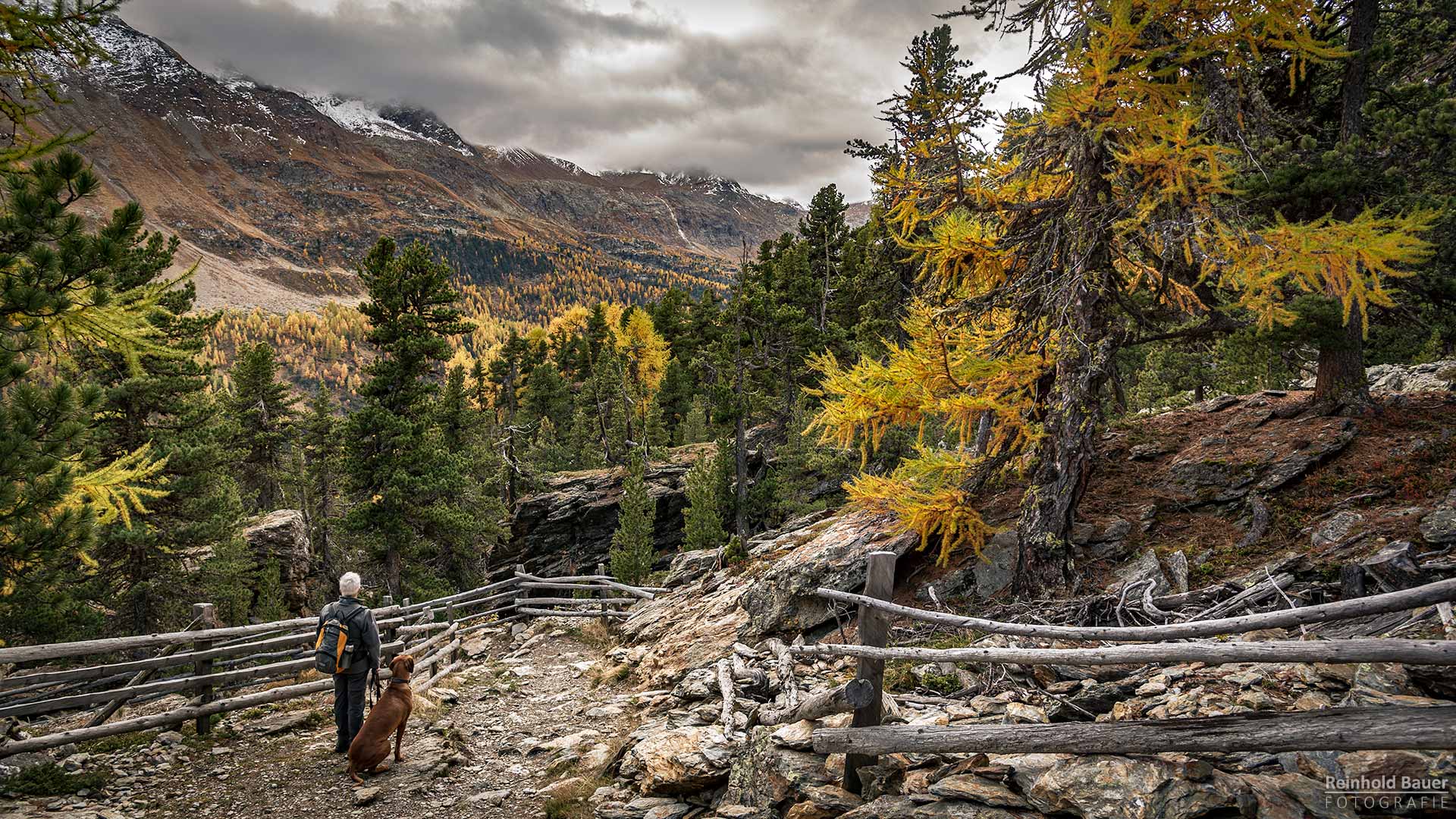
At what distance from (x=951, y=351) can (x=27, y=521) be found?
11.9m

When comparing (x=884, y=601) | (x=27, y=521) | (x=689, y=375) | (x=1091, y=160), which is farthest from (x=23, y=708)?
(x=689, y=375)

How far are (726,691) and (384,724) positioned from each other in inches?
164

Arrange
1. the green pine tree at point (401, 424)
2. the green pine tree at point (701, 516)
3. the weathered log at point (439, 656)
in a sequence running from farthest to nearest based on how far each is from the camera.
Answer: the green pine tree at point (701, 516), the green pine tree at point (401, 424), the weathered log at point (439, 656)

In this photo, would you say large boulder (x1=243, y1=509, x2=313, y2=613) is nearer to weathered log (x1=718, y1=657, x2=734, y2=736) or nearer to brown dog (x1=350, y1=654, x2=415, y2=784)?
brown dog (x1=350, y1=654, x2=415, y2=784)

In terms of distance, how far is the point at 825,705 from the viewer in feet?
17.9

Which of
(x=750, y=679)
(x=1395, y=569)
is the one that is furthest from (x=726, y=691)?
(x=1395, y=569)

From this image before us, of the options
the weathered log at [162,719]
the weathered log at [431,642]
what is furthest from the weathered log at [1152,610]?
the weathered log at [431,642]

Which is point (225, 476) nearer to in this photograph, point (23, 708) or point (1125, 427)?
point (23, 708)

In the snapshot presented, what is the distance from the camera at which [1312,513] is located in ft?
24.3

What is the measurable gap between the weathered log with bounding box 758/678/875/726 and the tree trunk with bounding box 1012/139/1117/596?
12.8 feet

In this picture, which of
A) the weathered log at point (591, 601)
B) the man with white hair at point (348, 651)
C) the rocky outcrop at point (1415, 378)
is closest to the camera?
the man with white hair at point (348, 651)

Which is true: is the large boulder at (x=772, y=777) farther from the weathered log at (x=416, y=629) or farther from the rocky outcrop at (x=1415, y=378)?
the rocky outcrop at (x=1415, y=378)

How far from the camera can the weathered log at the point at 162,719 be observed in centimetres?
677

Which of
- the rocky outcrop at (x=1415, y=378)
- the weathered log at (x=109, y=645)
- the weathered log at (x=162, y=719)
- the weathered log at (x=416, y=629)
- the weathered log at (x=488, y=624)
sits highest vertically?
the rocky outcrop at (x=1415, y=378)
